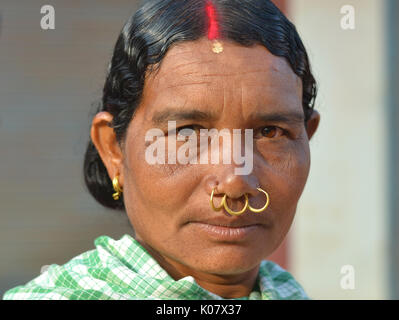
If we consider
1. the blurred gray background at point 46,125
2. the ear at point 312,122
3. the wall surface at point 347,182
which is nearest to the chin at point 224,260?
the ear at point 312,122

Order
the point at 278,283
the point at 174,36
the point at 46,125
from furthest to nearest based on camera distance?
the point at 46,125 < the point at 278,283 < the point at 174,36

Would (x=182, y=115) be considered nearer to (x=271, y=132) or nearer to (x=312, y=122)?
(x=271, y=132)

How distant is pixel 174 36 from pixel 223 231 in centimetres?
65

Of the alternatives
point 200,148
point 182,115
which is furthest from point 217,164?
point 182,115

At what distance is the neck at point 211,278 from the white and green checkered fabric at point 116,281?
0.04m

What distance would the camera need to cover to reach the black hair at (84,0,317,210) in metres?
2.19

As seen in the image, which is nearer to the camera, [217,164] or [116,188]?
[217,164]

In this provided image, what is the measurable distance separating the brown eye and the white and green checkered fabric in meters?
0.54

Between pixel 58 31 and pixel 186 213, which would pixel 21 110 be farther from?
pixel 186 213

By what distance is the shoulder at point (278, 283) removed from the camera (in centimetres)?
255

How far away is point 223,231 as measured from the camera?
2.14 metres

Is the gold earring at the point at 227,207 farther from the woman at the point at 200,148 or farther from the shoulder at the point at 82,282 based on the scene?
the shoulder at the point at 82,282

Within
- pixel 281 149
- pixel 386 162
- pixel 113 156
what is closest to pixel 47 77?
pixel 386 162

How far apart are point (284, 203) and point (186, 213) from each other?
0.34 meters
